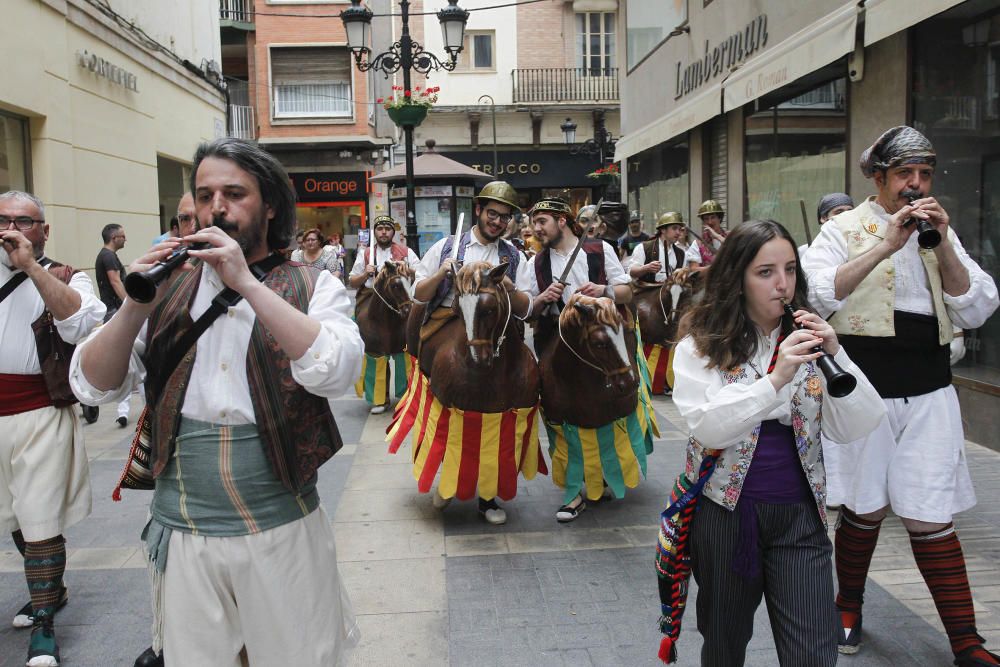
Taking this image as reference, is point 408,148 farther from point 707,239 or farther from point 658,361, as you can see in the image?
point 658,361

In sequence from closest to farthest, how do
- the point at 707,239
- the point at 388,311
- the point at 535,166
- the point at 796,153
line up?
1. the point at 388,311
2. the point at 707,239
3. the point at 796,153
4. the point at 535,166

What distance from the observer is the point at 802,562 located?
99.2 inches

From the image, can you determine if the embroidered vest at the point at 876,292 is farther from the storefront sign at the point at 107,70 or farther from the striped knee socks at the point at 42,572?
the storefront sign at the point at 107,70

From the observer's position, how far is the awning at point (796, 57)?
7543 mm

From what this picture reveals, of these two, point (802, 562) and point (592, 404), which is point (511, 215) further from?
point (802, 562)

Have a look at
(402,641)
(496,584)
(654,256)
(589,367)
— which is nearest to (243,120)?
(654,256)

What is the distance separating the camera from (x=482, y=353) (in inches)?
184

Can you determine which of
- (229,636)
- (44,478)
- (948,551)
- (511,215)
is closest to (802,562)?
(948,551)

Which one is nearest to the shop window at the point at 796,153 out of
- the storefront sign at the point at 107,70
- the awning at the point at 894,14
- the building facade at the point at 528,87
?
the awning at the point at 894,14

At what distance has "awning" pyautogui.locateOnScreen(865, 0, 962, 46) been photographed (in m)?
6.18

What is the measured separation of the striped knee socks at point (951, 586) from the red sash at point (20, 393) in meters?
3.68

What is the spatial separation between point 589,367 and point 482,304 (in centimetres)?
91

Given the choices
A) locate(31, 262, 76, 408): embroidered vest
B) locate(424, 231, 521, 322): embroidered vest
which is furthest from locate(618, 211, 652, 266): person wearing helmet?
locate(31, 262, 76, 408): embroidered vest

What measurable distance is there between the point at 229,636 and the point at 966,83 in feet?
23.6
